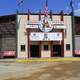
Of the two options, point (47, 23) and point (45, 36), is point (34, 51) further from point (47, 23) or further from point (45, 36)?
point (47, 23)

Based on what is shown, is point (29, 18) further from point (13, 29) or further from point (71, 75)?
point (71, 75)

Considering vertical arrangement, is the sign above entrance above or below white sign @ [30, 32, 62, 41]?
above

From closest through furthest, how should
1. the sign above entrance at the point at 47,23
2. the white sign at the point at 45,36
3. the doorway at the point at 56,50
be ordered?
the white sign at the point at 45,36 < the doorway at the point at 56,50 < the sign above entrance at the point at 47,23

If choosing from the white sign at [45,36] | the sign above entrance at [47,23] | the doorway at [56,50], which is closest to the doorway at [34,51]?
the white sign at [45,36]

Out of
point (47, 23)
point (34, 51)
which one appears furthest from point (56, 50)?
point (47, 23)

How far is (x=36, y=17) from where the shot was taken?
7088 centimetres

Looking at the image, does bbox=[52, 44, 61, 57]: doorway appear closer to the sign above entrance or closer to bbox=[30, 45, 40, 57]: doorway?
bbox=[30, 45, 40, 57]: doorway

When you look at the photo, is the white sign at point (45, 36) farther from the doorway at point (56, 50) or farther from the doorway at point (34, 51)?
the doorway at point (34, 51)

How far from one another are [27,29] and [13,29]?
9.28 feet

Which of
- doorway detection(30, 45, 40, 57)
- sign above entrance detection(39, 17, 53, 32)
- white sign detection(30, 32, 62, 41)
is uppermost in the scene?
sign above entrance detection(39, 17, 53, 32)

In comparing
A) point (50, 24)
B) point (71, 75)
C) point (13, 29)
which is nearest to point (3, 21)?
point (13, 29)

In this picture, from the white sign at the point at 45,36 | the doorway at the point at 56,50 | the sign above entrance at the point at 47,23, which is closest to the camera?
the white sign at the point at 45,36

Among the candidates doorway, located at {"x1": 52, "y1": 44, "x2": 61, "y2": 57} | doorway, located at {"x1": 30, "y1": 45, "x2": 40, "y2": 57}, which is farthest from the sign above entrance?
doorway, located at {"x1": 30, "y1": 45, "x2": 40, "y2": 57}

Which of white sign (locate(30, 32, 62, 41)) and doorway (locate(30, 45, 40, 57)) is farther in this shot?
doorway (locate(30, 45, 40, 57))
